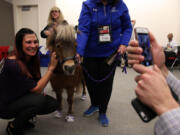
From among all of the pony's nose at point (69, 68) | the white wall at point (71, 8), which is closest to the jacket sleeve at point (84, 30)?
the pony's nose at point (69, 68)

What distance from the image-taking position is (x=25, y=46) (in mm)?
1706

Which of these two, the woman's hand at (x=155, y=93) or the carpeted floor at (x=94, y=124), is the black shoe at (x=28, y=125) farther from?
the woman's hand at (x=155, y=93)

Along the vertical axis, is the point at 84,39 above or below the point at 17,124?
above

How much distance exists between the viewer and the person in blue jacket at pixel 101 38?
189 cm

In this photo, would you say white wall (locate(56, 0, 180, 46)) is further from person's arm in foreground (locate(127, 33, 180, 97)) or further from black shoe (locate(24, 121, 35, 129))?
person's arm in foreground (locate(127, 33, 180, 97))

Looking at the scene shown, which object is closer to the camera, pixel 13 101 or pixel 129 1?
pixel 13 101

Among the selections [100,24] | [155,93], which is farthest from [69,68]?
[155,93]

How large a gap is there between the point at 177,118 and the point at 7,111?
5.34 feet

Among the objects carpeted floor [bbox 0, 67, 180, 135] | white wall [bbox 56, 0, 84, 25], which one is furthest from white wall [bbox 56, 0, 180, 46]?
carpeted floor [bbox 0, 67, 180, 135]

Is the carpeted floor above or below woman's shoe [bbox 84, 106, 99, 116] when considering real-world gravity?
below

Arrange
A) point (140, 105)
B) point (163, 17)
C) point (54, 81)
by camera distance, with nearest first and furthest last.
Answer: point (140, 105) → point (54, 81) → point (163, 17)

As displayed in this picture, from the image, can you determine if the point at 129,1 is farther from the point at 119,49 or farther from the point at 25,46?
the point at 25,46

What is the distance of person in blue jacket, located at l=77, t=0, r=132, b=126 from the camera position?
1889 mm

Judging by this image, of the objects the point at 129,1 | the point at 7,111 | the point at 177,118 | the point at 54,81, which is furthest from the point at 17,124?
the point at 129,1
